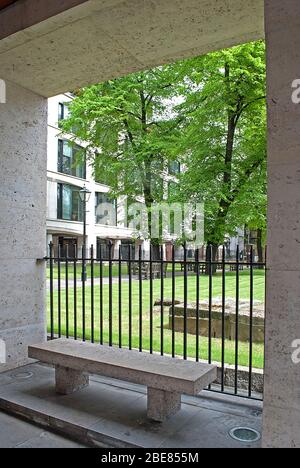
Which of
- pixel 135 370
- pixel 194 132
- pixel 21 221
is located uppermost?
pixel 194 132

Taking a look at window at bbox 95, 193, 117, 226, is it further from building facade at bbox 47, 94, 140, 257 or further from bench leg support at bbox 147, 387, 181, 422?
bench leg support at bbox 147, 387, 181, 422

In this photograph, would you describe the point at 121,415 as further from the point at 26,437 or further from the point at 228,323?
the point at 228,323

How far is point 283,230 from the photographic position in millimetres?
2426

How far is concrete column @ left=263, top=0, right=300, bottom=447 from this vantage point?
2.39m

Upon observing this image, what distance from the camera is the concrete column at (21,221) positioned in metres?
4.50

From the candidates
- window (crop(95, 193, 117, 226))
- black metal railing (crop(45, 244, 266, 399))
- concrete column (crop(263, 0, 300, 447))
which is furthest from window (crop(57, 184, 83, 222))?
concrete column (crop(263, 0, 300, 447))

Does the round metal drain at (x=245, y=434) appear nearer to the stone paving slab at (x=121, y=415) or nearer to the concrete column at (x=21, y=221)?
the stone paving slab at (x=121, y=415)

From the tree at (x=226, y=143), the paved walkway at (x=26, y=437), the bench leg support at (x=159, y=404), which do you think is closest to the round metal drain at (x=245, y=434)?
the bench leg support at (x=159, y=404)

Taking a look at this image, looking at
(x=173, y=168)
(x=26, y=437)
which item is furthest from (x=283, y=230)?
(x=173, y=168)

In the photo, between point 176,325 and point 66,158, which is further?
point 66,158

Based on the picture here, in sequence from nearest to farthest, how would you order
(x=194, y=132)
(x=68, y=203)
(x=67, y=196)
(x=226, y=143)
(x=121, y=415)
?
(x=121, y=415), (x=194, y=132), (x=226, y=143), (x=67, y=196), (x=68, y=203)

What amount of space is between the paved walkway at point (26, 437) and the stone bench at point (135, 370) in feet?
1.90

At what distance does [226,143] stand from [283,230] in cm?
1278

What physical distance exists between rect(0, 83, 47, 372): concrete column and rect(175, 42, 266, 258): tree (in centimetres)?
910
